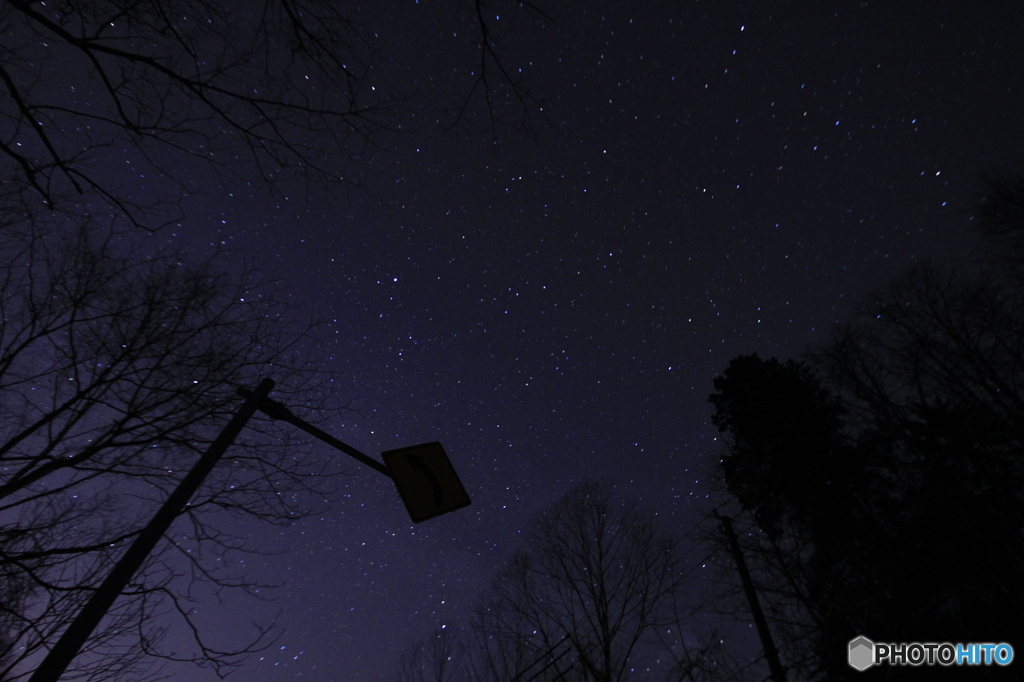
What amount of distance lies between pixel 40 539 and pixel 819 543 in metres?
17.5

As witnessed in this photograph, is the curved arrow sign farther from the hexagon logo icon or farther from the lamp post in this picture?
the hexagon logo icon

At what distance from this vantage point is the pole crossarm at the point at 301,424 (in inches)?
133

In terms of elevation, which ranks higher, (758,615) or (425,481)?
(425,481)

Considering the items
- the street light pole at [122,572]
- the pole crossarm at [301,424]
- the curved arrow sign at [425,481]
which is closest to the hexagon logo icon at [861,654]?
the curved arrow sign at [425,481]

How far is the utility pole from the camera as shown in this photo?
266 inches

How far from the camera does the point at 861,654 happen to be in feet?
34.2

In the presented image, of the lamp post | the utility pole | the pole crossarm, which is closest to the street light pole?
the lamp post

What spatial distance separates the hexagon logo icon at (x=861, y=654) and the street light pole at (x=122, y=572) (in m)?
13.0

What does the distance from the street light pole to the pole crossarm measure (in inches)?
8.7

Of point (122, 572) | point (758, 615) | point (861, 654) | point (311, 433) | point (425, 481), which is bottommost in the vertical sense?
point (861, 654)

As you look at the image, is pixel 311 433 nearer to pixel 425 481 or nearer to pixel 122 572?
pixel 425 481

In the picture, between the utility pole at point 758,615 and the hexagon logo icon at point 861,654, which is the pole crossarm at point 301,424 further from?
the hexagon logo icon at point 861,654

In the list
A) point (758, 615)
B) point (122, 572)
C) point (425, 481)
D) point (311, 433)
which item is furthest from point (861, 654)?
point (122, 572)

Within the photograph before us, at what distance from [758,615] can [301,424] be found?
8.06 meters
